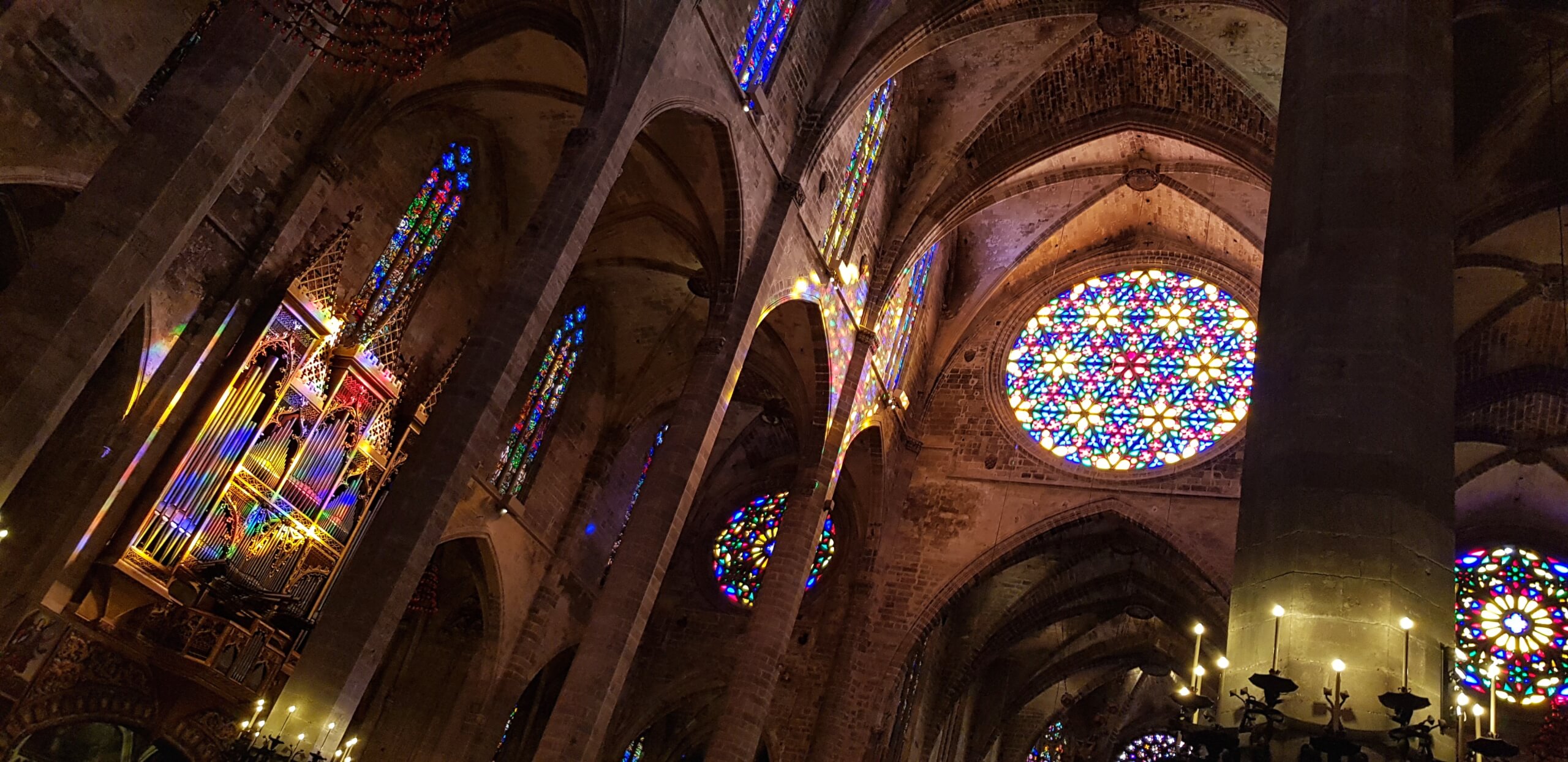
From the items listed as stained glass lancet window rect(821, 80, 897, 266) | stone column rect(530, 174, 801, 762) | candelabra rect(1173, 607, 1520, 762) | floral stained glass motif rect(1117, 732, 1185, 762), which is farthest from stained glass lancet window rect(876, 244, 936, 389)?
floral stained glass motif rect(1117, 732, 1185, 762)

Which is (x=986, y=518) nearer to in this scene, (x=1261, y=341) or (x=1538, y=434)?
(x=1538, y=434)

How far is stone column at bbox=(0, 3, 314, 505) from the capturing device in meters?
6.16

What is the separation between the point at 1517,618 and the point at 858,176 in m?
11.4

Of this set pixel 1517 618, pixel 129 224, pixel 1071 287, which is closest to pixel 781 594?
pixel 1071 287

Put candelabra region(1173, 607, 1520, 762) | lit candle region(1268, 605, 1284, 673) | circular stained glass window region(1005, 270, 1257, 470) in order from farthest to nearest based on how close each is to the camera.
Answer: circular stained glass window region(1005, 270, 1257, 470) < lit candle region(1268, 605, 1284, 673) < candelabra region(1173, 607, 1520, 762)

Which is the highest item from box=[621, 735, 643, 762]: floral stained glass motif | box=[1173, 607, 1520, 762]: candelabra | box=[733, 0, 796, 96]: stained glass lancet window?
box=[733, 0, 796, 96]: stained glass lancet window

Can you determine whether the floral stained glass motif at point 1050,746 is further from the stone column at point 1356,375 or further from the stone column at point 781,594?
the stone column at point 1356,375

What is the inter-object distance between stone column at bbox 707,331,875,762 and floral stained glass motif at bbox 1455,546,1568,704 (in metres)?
8.87

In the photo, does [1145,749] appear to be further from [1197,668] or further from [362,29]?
[362,29]

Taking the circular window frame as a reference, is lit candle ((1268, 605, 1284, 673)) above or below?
below

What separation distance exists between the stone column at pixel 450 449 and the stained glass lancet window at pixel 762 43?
3111 millimetres

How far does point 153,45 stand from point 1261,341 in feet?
34.6

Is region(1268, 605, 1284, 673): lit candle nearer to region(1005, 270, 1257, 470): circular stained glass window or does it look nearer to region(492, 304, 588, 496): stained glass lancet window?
region(492, 304, 588, 496): stained glass lancet window

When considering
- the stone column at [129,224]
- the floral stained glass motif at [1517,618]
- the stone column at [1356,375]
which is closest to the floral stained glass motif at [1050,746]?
the floral stained glass motif at [1517,618]
